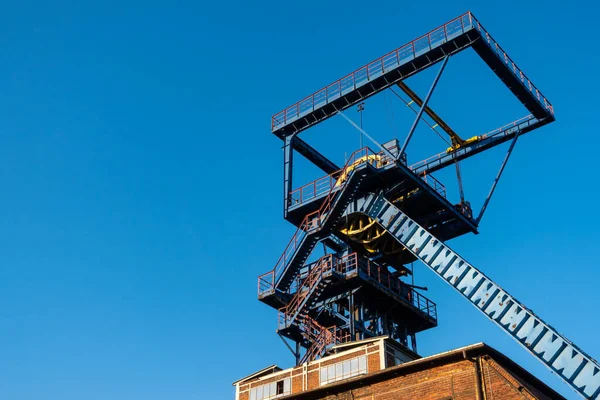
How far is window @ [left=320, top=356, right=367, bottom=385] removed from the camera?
3300 cm

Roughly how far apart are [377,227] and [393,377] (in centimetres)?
935

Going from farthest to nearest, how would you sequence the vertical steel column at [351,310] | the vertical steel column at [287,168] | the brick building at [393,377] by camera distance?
the vertical steel column at [287,168] < the vertical steel column at [351,310] < the brick building at [393,377]

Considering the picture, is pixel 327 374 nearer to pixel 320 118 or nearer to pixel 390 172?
pixel 390 172

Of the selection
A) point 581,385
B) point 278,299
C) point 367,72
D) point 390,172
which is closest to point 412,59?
point 367,72

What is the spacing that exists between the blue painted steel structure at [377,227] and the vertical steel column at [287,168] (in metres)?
0.05

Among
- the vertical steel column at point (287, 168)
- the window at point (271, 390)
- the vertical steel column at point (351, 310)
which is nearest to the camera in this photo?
the window at point (271, 390)

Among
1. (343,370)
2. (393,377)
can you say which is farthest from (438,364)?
(343,370)

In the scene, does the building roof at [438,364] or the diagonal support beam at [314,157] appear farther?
the diagonal support beam at [314,157]

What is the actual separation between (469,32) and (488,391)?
49.8ft

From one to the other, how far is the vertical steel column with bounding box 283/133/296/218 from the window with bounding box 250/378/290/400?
307 inches

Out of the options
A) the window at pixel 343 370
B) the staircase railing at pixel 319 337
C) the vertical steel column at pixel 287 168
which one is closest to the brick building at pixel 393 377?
the window at pixel 343 370

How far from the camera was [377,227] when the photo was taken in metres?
38.7

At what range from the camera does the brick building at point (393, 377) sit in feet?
92.9

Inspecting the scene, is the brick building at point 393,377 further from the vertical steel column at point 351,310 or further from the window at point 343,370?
the vertical steel column at point 351,310
